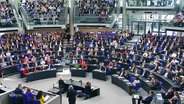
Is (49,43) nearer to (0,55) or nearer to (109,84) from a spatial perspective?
(0,55)

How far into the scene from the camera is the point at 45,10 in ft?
106

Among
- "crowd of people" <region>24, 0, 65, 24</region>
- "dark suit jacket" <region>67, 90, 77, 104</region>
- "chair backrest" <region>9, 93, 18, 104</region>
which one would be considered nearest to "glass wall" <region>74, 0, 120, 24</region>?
"crowd of people" <region>24, 0, 65, 24</region>

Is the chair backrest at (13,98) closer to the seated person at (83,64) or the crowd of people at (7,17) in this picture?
the seated person at (83,64)

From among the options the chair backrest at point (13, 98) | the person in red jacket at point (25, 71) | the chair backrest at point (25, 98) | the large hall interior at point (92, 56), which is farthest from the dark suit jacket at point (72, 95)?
the person in red jacket at point (25, 71)

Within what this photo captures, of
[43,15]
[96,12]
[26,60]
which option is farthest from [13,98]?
[96,12]

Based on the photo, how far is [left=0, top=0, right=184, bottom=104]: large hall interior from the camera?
16203 millimetres

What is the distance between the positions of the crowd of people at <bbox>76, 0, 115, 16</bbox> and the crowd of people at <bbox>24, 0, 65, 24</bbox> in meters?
2.67

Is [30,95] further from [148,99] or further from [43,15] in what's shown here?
[43,15]

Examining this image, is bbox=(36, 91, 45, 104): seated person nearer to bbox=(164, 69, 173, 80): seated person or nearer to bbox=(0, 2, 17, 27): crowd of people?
bbox=(164, 69, 173, 80): seated person

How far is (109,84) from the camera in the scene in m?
19.5

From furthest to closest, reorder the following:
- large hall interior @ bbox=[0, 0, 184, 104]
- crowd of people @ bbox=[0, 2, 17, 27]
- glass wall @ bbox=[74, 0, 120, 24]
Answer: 1. glass wall @ bbox=[74, 0, 120, 24]
2. crowd of people @ bbox=[0, 2, 17, 27]
3. large hall interior @ bbox=[0, 0, 184, 104]

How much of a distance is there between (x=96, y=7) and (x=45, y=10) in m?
6.60

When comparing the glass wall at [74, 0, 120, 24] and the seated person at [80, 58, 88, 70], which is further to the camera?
the glass wall at [74, 0, 120, 24]

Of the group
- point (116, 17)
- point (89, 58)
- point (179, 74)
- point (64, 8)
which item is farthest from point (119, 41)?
point (179, 74)
